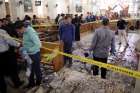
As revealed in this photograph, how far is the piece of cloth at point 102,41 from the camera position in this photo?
17.5 ft

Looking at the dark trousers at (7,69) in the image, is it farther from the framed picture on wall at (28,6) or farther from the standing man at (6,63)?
the framed picture on wall at (28,6)

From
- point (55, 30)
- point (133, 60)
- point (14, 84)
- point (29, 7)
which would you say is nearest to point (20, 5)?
point (29, 7)

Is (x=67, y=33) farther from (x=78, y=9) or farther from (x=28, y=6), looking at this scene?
(x=78, y=9)

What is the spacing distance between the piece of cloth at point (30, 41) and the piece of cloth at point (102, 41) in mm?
1403

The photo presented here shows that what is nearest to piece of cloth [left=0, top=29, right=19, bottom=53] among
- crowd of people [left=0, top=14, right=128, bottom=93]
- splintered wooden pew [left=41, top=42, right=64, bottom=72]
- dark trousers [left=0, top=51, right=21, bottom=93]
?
crowd of people [left=0, top=14, right=128, bottom=93]

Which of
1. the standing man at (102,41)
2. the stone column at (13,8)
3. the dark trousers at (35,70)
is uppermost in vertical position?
the stone column at (13,8)

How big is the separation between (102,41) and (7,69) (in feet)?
8.05

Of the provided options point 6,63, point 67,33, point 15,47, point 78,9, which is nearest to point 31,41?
point 15,47

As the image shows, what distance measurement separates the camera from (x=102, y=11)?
26.9 meters

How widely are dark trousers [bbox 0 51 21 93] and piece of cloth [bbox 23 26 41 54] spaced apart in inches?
18.9

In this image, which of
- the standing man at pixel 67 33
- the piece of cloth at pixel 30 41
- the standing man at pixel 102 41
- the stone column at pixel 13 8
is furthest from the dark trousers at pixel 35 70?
the stone column at pixel 13 8

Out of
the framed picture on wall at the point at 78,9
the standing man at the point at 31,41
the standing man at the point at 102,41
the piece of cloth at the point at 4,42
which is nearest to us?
the piece of cloth at the point at 4,42

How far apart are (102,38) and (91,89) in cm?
140

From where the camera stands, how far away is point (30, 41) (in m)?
5.24
